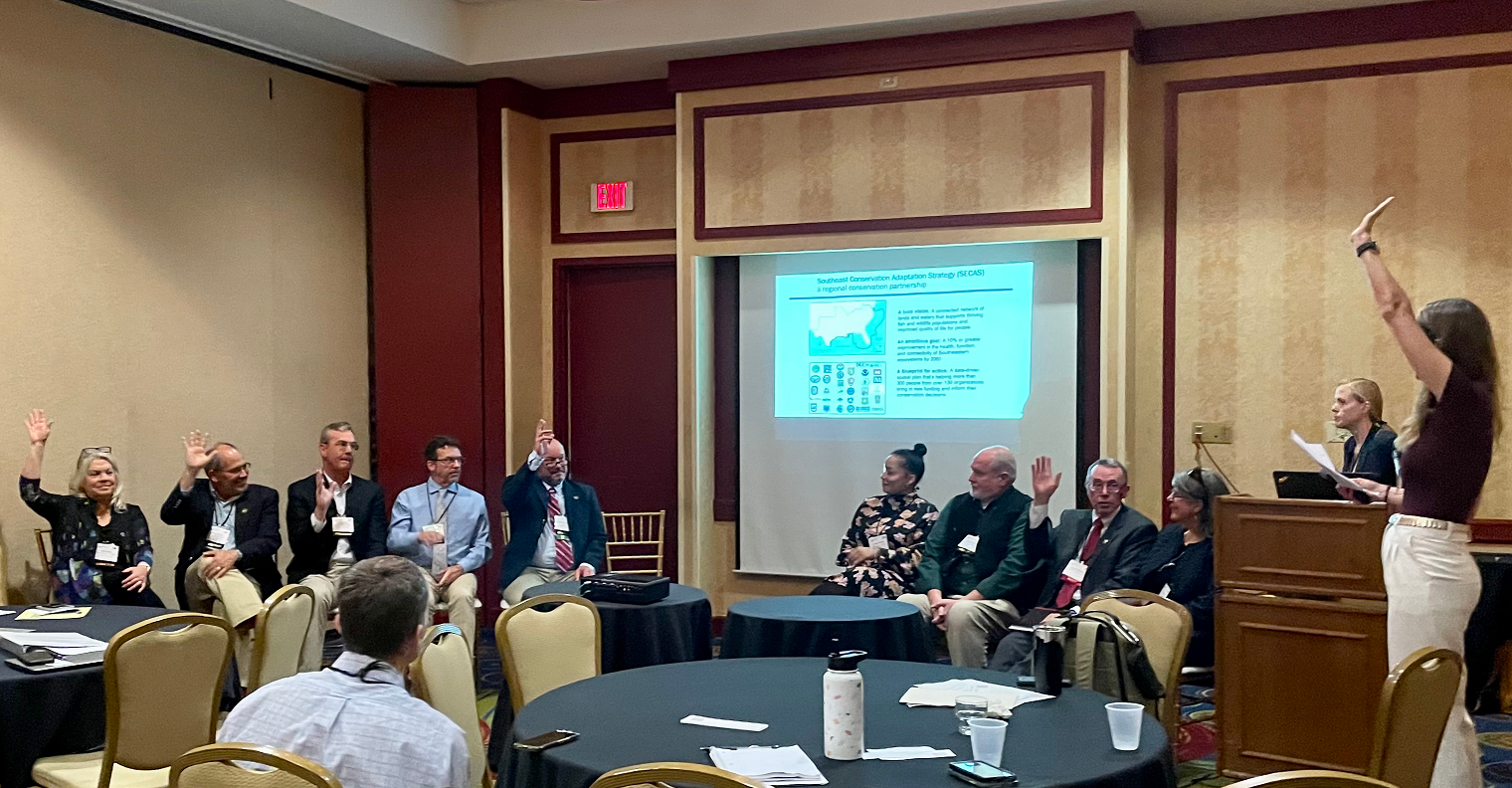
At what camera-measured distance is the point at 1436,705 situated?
2.76 metres

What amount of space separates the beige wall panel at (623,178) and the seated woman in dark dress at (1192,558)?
3728 mm

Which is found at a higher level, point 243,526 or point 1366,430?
point 1366,430

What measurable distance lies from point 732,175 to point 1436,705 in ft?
16.8

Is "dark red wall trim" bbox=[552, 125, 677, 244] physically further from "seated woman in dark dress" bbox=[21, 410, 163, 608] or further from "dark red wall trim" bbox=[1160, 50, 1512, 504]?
"seated woman in dark dress" bbox=[21, 410, 163, 608]

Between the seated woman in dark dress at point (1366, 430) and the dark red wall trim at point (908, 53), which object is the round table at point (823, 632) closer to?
the seated woman in dark dress at point (1366, 430)

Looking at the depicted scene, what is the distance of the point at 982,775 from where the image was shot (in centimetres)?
246

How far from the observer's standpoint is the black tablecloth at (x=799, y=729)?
8.49 feet

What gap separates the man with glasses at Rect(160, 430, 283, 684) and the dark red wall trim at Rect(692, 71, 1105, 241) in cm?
278

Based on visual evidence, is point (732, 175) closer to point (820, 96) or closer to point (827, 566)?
point (820, 96)

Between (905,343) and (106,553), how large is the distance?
4055mm

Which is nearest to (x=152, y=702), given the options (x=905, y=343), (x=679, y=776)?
(x=679, y=776)

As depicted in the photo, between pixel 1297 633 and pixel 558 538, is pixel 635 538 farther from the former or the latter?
pixel 1297 633

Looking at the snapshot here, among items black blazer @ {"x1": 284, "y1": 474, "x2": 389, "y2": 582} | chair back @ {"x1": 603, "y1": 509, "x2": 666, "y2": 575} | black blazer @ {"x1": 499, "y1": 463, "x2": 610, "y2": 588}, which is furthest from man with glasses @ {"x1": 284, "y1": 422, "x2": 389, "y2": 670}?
chair back @ {"x1": 603, "y1": 509, "x2": 666, "y2": 575}

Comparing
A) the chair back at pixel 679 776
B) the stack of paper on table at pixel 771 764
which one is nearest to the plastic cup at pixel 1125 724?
the stack of paper on table at pixel 771 764
